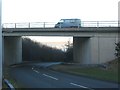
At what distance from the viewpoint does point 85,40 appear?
5966 centimetres

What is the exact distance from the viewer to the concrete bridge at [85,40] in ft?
182

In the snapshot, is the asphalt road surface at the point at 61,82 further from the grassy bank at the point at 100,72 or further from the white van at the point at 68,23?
the white van at the point at 68,23

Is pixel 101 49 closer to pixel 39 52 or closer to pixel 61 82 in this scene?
pixel 61 82

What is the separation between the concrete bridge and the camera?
55594 mm

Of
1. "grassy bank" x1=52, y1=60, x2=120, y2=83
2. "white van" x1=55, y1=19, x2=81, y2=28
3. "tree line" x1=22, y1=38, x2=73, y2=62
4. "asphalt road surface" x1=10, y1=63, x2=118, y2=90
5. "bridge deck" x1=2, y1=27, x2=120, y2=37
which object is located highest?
"white van" x1=55, y1=19, x2=81, y2=28

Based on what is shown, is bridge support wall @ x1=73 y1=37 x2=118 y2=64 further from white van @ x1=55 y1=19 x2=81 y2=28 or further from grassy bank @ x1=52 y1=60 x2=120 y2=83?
grassy bank @ x1=52 y1=60 x2=120 y2=83

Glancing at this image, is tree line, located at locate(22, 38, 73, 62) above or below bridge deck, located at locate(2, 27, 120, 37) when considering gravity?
below

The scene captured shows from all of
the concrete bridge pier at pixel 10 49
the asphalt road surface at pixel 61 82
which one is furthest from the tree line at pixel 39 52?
the asphalt road surface at pixel 61 82

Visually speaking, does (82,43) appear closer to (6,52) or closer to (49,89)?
(6,52)

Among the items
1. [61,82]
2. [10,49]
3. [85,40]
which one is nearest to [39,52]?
[10,49]

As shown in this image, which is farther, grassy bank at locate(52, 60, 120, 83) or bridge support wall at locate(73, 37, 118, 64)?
bridge support wall at locate(73, 37, 118, 64)

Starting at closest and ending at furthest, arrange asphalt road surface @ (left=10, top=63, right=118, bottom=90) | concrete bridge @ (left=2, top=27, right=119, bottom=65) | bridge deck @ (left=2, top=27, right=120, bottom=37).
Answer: asphalt road surface @ (left=10, top=63, right=118, bottom=90) < bridge deck @ (left=2, top=27, right=120, bottom=37) < concrete bridge @ (left=2, top=27, right=119, bottom=65)

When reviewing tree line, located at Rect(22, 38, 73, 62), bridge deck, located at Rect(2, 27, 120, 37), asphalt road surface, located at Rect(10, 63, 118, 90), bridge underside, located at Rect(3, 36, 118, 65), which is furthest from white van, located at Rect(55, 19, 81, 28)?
tree line, located at Rect(22, 38, 73, 62)

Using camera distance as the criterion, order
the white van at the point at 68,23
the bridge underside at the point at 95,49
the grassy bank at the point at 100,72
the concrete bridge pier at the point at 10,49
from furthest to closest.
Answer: the concrete bridge pier at the point at 10,49, the white van at the point at 68,23, the bridge underside at the point at 95,49, the grassy bank at the point at 100,72
